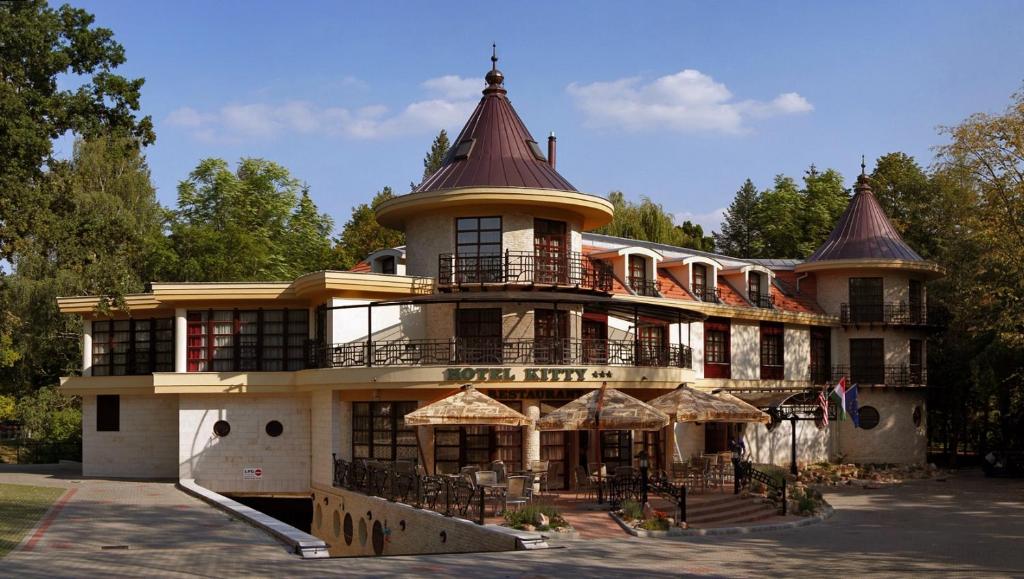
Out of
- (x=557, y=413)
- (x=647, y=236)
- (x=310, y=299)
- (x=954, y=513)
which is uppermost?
(x=647, y=236)

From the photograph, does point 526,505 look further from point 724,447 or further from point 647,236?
point 647,236

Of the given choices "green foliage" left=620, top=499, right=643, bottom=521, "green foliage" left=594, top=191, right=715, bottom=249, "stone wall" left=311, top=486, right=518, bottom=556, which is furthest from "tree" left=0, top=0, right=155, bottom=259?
"green foliage" left=594, top=191, right=715, bottom=249

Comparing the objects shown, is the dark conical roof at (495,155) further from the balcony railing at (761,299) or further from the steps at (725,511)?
the balcony railing at (761,299)

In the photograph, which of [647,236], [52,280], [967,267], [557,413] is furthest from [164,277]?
[967,267]

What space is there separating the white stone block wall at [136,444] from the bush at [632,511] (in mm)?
17668

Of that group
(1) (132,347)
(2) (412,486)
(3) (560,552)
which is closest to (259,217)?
(1) (132,347)

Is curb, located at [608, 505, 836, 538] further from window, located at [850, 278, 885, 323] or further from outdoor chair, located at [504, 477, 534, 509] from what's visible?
window, located at [850, 278, 885, 323]

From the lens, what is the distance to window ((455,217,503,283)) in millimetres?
30844

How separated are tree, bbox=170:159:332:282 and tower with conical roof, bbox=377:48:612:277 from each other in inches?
929

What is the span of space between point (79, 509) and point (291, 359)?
32.1ft

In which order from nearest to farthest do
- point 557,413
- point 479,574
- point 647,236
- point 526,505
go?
point 479,574 < point 526,505 < point 557,413 < point 647,236

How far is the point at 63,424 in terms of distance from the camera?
46531 mm

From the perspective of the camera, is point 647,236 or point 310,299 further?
point 647,236

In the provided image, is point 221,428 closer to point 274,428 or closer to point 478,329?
point 274,428
